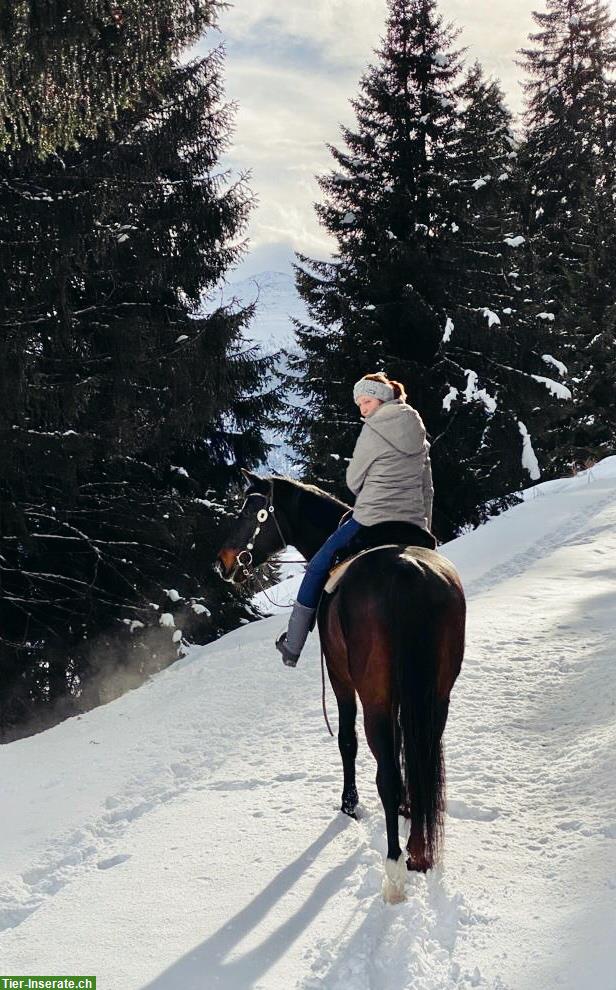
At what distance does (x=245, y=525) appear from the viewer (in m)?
5.50

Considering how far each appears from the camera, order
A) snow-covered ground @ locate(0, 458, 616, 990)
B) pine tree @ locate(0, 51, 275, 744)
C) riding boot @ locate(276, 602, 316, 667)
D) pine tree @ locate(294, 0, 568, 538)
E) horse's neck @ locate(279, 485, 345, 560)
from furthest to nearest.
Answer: pine tree @ locate(294, 0, 568, 538) < pine tree @ locate(0, 51, 275, 744) < horse's neck @ locate(279, 485, 345, 560) < riding boot @ locate(276, 602, 316, 667) < snow-covered ground @ locate(0, 458, 616, 990)

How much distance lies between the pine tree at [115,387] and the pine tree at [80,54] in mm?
3782

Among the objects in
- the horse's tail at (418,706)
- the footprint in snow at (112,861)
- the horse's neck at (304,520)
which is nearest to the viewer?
the horse's tail at (418,706)

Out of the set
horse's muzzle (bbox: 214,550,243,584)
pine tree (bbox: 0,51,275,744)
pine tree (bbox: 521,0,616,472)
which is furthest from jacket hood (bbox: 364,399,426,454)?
pine tree (bbox: 521,0,616,472)

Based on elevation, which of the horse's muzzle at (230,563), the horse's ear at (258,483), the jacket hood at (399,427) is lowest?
the horse's muzzle at (230,563)

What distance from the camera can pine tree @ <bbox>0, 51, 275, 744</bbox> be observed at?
909 centimetres

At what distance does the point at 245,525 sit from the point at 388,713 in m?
2.03

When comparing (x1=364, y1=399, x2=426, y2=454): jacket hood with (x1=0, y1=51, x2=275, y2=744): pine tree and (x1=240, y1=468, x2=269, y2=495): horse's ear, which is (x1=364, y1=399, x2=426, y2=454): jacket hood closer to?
(x1=240, y1=468, x2=269, y2=495): horse's ear

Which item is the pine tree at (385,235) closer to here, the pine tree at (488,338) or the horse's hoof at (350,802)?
the pine tree at (488,338)

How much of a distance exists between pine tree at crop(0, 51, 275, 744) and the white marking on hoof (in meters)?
6.91

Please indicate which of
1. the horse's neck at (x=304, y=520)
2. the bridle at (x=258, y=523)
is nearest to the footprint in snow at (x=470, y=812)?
the horse's neck at (x=304, y=520)

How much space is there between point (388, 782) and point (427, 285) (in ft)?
45.9

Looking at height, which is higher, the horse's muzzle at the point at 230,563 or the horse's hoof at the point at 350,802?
the horse's muzzle at the point at 230,563

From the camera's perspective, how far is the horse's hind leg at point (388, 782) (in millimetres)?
3744
